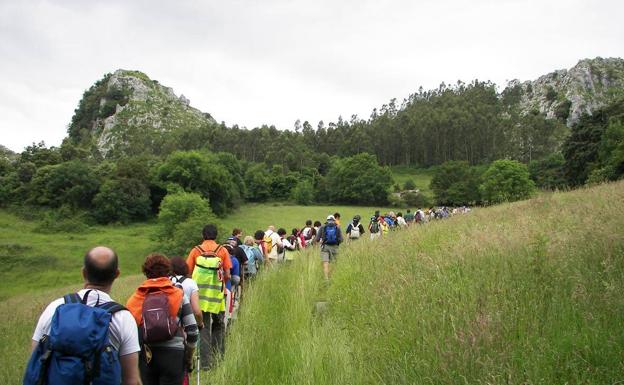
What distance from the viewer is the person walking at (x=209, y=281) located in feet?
21.9

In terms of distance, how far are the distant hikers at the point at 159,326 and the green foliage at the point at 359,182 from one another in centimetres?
7851

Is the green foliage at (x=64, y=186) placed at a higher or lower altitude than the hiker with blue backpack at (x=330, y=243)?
higher

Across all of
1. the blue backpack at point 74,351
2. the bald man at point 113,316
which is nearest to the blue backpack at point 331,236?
the bald man at point 113,316

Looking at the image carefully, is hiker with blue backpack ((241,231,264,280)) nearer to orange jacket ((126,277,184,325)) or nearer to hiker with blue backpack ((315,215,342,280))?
hiker with blue backpack ((315,215,342,280))

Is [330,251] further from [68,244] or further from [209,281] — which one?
[68,244]

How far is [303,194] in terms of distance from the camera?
82438mm

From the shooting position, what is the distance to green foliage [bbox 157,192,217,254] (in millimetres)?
50659

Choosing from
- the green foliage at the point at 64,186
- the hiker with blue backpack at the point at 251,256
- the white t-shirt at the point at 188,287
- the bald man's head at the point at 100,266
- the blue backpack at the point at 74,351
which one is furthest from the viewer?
the green foliage at the point at 64,186

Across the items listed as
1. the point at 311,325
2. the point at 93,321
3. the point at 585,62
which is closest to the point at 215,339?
the point at 311,325

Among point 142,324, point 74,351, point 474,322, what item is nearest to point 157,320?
point 142,324

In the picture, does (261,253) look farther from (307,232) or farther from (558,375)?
(558,375)

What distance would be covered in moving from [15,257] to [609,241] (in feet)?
182

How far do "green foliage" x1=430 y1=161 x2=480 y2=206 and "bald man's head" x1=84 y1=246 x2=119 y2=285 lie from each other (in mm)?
77366

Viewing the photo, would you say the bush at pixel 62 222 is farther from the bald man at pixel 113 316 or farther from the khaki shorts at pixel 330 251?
the bald man at pixel 113 316
